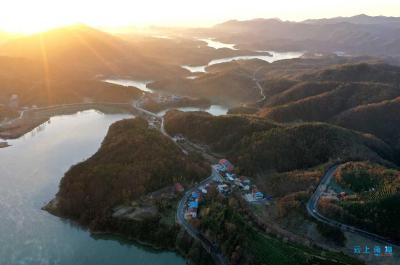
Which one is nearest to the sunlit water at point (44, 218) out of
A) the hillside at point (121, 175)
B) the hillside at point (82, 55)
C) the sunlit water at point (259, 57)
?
the hillside at point (121, 175)

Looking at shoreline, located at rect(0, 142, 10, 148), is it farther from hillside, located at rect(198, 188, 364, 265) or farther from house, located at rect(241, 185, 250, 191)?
house, located at rect(241, 185, 250, 191)

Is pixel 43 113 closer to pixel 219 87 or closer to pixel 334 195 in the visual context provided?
pixel 219 87

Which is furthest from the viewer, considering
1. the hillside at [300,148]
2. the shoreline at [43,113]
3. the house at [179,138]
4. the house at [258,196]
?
the shoreline at [43,113]

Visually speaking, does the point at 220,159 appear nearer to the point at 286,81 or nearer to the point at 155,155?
the point at 155,155

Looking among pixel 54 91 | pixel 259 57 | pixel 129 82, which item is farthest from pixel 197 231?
pixel 259 57

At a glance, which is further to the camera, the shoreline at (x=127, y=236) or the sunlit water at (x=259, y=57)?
the sunlit water at (x=259, y=57)

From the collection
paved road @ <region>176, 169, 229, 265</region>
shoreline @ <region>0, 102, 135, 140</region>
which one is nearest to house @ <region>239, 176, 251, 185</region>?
paved road @ <region>176, 169, 229, 265</region>

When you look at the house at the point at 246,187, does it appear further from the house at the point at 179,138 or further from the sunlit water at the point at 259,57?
the sunlit water at the point at 259,57
